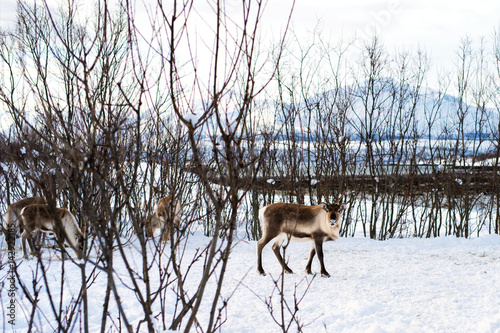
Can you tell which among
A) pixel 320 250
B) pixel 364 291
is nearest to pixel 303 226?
pixel 320 250

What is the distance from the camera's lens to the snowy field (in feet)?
13.5

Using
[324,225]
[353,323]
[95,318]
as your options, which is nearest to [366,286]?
[324,225]

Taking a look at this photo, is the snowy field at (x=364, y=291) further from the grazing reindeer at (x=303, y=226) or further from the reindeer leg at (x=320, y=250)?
the grazing reindeer at (x=303, y=226)

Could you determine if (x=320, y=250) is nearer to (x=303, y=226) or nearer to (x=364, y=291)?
(x=303, y=226)

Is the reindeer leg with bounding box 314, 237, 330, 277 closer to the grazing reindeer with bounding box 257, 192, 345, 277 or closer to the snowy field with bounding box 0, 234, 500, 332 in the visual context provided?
the grazing reindeer with bounding box 257, 192, 345, 277

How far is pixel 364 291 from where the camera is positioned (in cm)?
534

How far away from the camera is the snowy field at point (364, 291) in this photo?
411 centimetres

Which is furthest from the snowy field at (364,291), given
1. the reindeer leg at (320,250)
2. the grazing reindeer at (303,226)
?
the grazing reindeer at (303,226)

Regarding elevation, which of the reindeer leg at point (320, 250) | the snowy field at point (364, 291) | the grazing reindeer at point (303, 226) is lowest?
the snowy field at point (364, 291)

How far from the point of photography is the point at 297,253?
316 inches

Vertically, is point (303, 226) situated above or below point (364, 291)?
above

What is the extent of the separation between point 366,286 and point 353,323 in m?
1.51

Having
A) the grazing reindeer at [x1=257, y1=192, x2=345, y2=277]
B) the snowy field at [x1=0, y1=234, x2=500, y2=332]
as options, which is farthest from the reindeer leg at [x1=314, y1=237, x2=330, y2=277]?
the snowy field at [x1=0, y1=234, x2=500, y2=332]

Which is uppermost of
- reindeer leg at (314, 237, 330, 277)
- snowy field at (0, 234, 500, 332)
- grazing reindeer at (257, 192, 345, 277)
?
grazing reindeer at (257, 192, 345, 277)
